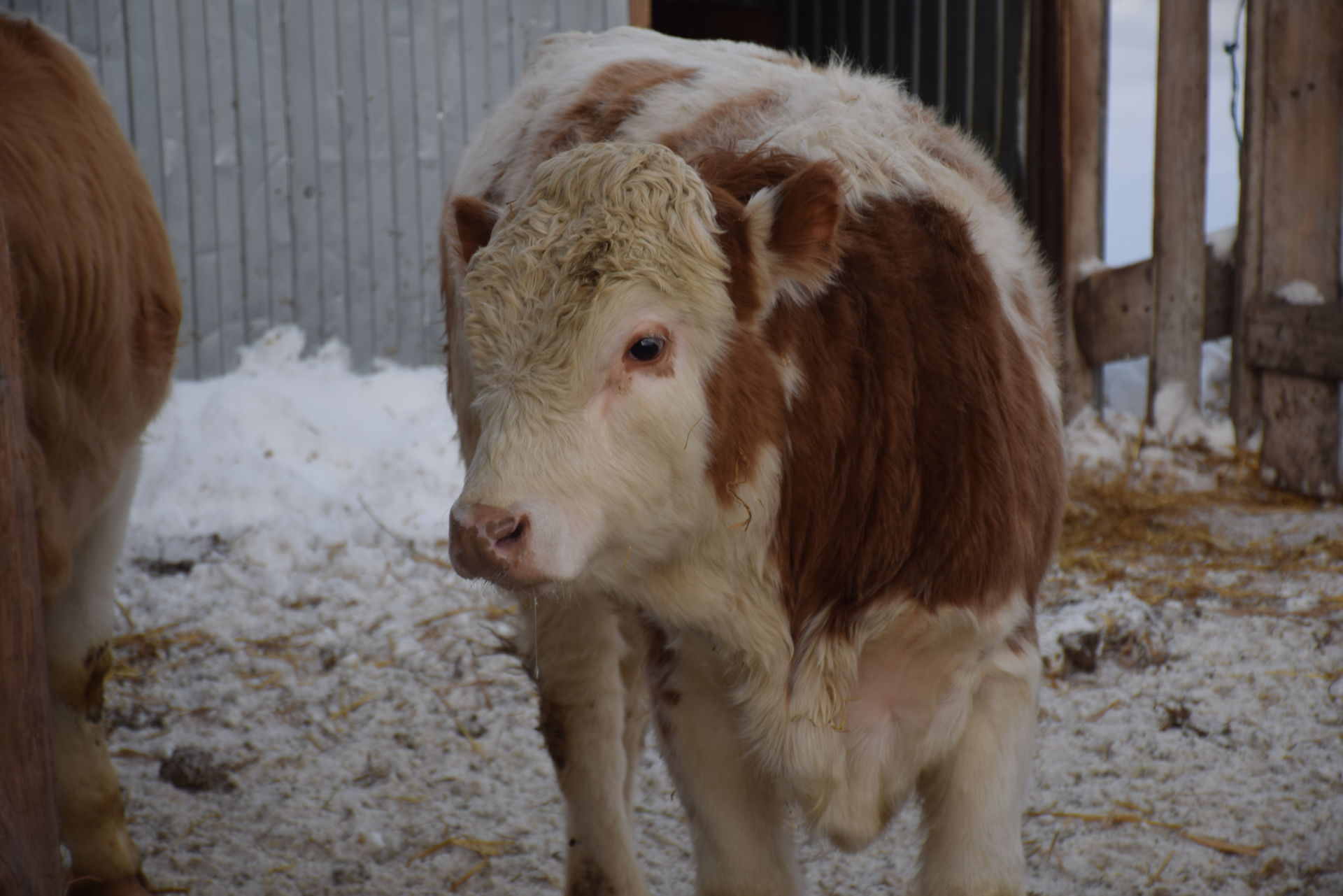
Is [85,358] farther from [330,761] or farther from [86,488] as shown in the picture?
[330,761]

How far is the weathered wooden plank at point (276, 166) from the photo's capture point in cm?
625

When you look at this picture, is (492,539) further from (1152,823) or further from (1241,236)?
(1241,236)

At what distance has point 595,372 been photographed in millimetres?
1869

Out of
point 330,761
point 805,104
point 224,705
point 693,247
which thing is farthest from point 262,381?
point 693,247

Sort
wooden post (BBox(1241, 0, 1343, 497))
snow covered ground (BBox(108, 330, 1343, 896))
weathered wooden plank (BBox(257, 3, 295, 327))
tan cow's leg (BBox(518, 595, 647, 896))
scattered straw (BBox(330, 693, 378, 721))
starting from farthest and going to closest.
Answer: weathered wooden plank (BBox(257, 3, 295, 327))
wooden post (BBox(1241, 0, 1343, 497))
scattered straw (BBox(330, 693, 378, 721))
snow covered ground (BBox(108, 330, 1343, 896))
tan cow's leg (BBox(518, 595, 647, 896))

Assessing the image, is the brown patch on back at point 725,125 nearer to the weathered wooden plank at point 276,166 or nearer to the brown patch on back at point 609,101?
the brown patch on back at point 609,101

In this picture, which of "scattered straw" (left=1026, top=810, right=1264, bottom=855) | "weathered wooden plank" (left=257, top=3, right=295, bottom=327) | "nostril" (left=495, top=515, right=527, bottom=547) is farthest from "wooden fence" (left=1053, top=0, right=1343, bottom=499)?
"nostril" (left=495, top=515, right=527, bottom=547)

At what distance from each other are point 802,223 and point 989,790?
105cm

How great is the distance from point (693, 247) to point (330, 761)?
230 centimetres

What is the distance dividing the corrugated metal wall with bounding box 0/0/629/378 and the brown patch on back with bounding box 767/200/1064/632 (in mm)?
4705

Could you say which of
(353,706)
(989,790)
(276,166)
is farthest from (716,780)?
(276,166)

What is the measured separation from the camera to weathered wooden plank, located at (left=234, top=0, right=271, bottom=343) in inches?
245

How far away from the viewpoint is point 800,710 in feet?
6.90

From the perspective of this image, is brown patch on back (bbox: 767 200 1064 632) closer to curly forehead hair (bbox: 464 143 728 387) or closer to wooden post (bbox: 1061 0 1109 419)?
curly forehead hair (bbox: 464 143 728 387)
